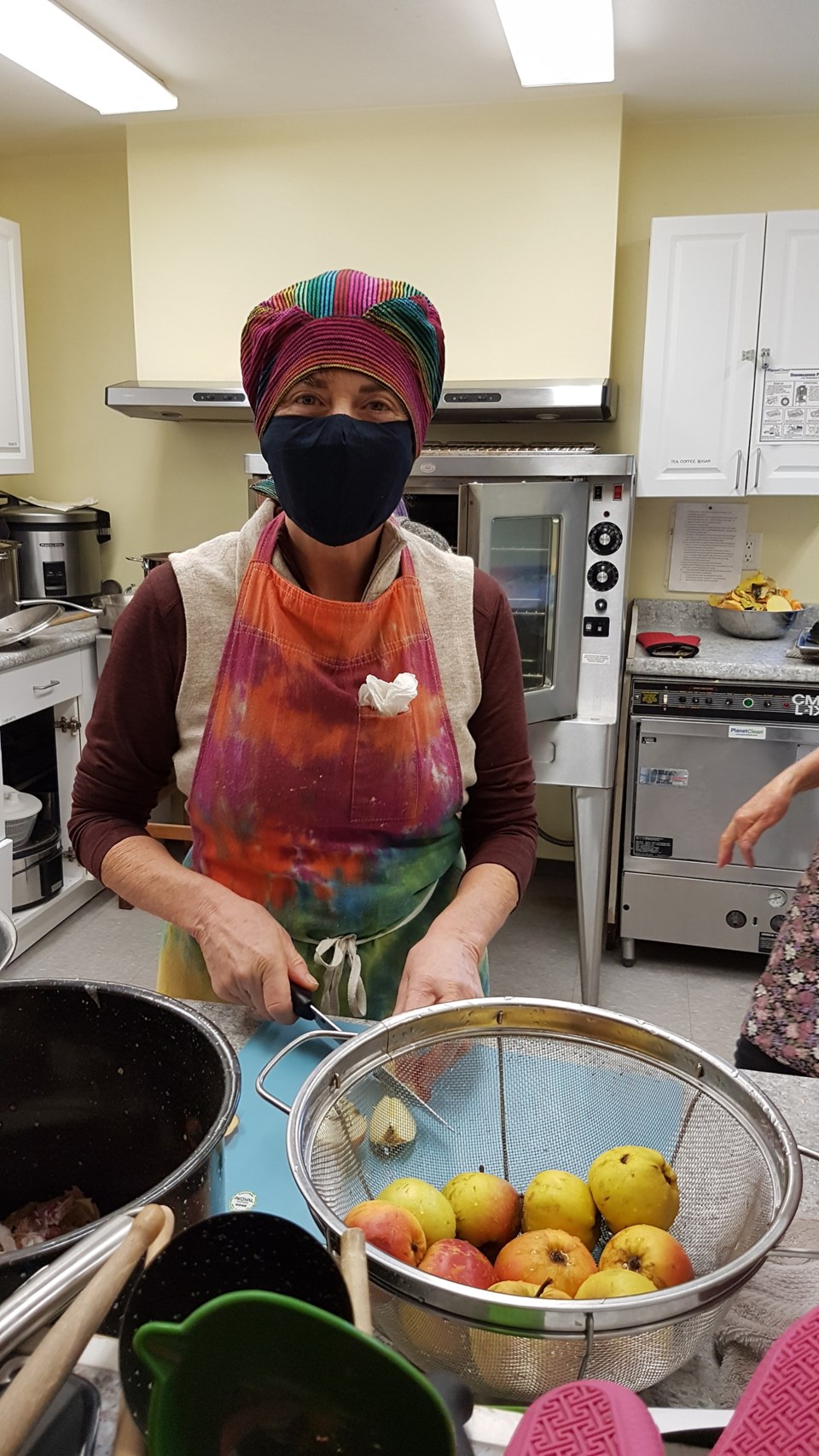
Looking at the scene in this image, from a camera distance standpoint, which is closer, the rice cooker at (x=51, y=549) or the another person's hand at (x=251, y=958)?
the another person's hand at (x=251, y=958)

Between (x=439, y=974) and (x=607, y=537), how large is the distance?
2.06 metres

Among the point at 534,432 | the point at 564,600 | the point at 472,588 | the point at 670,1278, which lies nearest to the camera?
the point at 670,1278

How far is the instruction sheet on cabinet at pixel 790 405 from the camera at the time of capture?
9.48ft

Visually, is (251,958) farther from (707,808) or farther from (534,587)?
(707,808)

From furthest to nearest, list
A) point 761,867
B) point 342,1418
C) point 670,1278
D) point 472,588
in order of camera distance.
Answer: point 761,867 → point 472,588 → point 670,1278 → point 342,1418

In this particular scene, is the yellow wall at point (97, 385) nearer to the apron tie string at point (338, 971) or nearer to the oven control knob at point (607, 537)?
the oven control knob at point (607, 537)

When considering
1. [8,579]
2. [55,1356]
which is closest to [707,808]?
[8,579]

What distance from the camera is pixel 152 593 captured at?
3.47 ft

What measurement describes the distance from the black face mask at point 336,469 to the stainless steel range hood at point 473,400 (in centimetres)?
187

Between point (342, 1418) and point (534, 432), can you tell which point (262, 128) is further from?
point (342, 1418)

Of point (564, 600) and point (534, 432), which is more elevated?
point (534, 432)

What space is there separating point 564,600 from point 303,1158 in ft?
7.45

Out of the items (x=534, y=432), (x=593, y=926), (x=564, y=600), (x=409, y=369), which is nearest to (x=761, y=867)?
(x=593, y=926)

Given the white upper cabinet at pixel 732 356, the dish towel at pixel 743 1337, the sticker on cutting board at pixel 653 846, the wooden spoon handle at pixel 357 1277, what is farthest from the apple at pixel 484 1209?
the white upper cabinet at pixel 732 356
